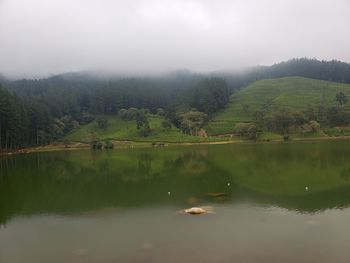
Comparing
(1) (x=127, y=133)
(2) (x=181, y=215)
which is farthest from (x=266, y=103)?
(2) (x=181, y=215)

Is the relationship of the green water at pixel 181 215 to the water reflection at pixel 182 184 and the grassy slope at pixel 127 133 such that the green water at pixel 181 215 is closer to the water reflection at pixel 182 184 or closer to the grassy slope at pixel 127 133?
the water reflection at pixel 182 184

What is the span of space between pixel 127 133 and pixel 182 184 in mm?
100451

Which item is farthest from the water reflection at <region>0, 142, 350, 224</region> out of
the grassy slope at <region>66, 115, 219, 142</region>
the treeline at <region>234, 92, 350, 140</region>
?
the treeline at <region>234, 92, 350, 140</region>

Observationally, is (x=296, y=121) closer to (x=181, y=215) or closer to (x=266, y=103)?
(x=266, y=103)

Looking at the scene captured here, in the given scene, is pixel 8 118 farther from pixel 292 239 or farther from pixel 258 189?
pixel 292 239

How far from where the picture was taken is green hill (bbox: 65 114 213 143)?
14000 cm

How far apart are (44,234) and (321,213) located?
80.7 feet

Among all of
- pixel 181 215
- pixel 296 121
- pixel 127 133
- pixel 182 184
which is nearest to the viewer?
pixel 181 215

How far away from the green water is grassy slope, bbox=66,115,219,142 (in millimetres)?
72557

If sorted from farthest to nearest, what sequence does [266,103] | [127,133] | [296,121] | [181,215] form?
[266,103]
[127,133]
[296,121]
[181,215]

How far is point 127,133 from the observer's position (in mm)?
151125

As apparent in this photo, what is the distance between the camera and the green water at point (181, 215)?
88.3 feet

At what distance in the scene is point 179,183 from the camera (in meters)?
53.7

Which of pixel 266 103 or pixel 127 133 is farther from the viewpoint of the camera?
pixel 266 103
